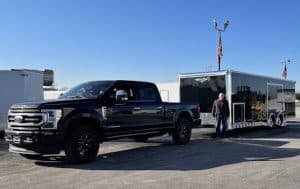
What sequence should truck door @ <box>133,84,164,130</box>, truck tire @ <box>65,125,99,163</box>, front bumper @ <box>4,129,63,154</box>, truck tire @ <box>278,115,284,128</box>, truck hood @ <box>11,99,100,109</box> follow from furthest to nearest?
truck tire @ <box>278,115,284,128</box> < truck door @ <box>133,84,164,130</box> < truck tire @ <box>65,125,99,163</box> < truck hood @ <box>11,99,100,109</box> < front bumper @ <box>4,129,63,154</box>

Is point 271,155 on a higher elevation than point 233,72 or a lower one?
lower

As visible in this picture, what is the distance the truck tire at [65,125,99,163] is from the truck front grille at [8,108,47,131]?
0.77 metres

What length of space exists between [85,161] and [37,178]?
81.2 inches

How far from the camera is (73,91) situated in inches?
517

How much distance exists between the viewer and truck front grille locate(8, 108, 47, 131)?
11.0 m

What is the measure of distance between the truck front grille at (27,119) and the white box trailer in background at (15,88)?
281 inches

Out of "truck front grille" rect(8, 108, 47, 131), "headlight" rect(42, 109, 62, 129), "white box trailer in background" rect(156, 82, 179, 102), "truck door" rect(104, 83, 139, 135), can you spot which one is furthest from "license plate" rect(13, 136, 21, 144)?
"white box trailer in background" rect(156, 82, 179, 102)

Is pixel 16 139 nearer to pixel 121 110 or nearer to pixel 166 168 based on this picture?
pixel 121 110

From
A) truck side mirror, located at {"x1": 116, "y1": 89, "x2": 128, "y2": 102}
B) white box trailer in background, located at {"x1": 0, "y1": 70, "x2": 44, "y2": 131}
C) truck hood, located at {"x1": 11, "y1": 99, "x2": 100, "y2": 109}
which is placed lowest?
truck hood, located at {"x1": 11, "y1": 99, "x2": 100, "y2": 109}

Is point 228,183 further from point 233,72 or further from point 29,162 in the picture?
point 233,72

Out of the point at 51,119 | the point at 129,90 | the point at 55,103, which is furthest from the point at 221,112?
the point at 51,119

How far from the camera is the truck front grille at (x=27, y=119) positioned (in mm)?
10992

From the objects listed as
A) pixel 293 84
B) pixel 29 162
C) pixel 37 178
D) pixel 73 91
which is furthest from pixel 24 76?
pixel 293 84

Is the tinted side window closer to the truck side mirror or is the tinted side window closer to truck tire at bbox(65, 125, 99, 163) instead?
the truck side mirror
